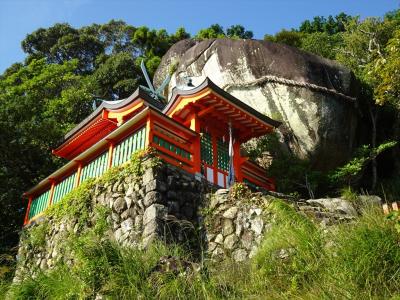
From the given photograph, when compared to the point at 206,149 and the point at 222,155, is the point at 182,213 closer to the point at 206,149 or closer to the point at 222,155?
the point at 206,149

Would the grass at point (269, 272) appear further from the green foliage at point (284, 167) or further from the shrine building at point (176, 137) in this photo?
the green foliage at point (284, 167)

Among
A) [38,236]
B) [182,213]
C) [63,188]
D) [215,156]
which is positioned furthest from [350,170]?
[38,236]

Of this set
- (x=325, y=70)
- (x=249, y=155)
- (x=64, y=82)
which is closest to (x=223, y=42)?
(x=325, y=70)

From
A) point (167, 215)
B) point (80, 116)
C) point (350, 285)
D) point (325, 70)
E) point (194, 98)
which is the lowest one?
point (350, 285)

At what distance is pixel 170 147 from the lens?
Result: 10125 mm

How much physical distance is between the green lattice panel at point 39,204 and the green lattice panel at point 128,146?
10.4 feet

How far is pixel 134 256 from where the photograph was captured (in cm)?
570

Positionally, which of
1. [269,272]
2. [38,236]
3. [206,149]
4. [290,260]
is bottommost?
[269,272]

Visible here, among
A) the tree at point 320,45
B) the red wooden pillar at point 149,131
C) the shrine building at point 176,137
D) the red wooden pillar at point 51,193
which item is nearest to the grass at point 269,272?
the red wooden pillar at point 149,131

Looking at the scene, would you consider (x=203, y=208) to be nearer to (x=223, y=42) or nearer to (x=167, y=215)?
(x=167, y=215)

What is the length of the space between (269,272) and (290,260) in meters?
0.30

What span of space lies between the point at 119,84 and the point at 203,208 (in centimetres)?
1892

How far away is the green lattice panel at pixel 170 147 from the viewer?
9.85 meters

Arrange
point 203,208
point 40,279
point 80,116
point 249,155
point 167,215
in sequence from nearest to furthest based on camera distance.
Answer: point 40,279
point 167,215
point 203,208
point 249,155
point 80,116
